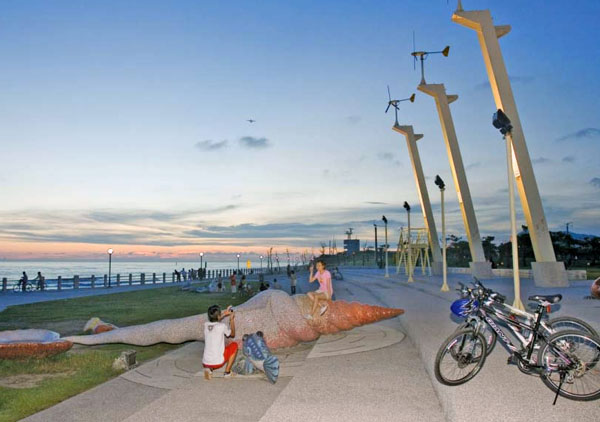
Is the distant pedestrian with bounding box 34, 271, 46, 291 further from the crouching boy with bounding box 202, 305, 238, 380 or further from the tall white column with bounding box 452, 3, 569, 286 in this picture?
the crouching boy with bounding box 202, 305, 238, 380

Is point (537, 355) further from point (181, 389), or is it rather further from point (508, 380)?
point (181, 389)

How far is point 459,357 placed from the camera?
6211mm

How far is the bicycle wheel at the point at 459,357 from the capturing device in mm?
6129

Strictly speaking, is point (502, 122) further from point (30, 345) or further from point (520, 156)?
point (30, 345)

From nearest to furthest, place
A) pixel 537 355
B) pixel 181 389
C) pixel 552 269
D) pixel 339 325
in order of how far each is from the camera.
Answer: pixel 537 355, pixel 181 389, pixel 339 325, pixel 552 269

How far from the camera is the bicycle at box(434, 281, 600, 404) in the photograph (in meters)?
5.45

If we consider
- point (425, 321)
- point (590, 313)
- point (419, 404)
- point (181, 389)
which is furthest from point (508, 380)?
point (590, 313)

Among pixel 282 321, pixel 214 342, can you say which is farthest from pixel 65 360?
pixel 282 321

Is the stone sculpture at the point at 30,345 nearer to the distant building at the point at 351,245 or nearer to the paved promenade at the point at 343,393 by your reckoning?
the paved promenade at the point at 343,393

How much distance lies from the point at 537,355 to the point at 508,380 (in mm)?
891

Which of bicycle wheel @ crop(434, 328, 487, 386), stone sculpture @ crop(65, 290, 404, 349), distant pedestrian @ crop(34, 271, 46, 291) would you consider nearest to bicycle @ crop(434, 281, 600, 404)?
bicycle wheel @ crop(434, 328, 487, 386)

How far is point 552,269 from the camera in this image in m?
20.5

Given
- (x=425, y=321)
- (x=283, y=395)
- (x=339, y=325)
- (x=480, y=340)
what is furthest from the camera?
(x=425, y=321)

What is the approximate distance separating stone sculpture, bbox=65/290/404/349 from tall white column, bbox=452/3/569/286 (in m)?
11.6
